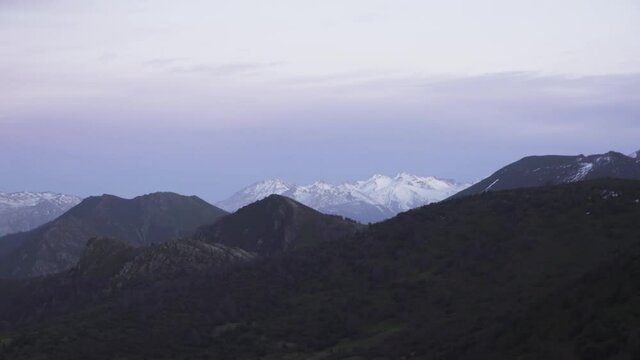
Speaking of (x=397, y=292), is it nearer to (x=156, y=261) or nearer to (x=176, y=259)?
(x=176, y=259)

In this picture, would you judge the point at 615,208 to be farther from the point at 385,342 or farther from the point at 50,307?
the point at 50,307

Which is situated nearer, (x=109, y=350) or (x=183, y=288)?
(x=109, y=350)

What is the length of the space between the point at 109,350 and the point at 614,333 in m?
76.8

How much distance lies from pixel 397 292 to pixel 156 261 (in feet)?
250

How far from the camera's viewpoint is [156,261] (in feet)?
615

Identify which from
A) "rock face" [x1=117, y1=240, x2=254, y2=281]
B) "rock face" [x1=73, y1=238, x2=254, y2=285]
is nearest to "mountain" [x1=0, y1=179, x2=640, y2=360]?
"rock face" [x1=73, y1=238, x2=254, y2=285]

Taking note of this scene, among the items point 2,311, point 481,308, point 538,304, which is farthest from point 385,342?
point 2,311

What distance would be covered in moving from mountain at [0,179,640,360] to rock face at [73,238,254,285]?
8.89 meters

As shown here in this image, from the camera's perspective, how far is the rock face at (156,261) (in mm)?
182000

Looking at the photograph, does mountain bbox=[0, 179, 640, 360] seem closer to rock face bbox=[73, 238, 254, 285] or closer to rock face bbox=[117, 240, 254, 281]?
rock face bbox=[73, 238, 254, 285]

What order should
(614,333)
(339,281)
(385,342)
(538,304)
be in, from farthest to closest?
(339,281), (385,342), (538,304), (614,333)

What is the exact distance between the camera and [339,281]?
468 feet

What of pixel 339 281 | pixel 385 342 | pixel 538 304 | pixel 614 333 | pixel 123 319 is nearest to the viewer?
pixel 614 333

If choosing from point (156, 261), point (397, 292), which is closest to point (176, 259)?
point (156, 261)
